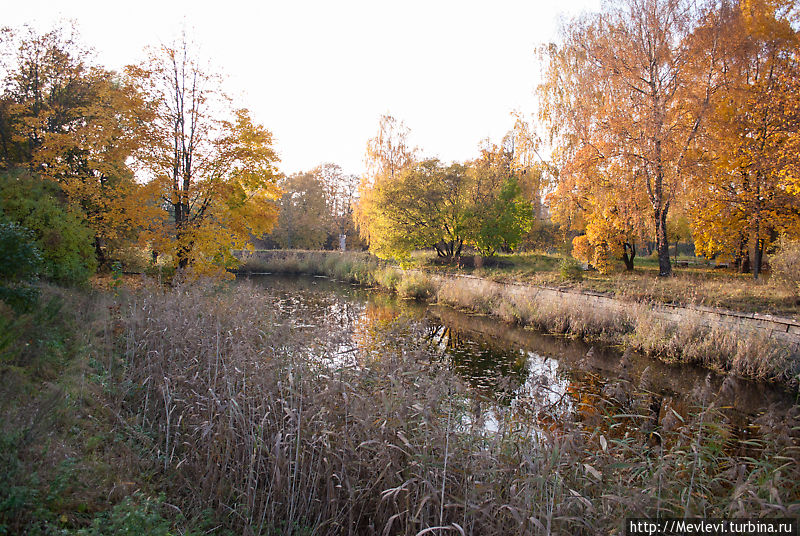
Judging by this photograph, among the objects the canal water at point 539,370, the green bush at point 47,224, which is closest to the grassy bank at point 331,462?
the canal water at point 539,370

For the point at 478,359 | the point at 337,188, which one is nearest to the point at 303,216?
the point at 337,188

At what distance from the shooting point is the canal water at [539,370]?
13.4 ft

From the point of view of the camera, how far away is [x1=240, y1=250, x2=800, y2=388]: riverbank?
7719 mm

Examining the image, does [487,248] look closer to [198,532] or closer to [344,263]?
[344,263]

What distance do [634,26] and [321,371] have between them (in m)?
16.1

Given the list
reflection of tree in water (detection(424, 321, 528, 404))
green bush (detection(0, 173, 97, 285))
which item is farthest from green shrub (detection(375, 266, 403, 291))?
green bush (detection(0, 173, 97, 285))

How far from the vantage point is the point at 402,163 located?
1133 inches

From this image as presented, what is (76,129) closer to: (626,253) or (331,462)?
(331,462)

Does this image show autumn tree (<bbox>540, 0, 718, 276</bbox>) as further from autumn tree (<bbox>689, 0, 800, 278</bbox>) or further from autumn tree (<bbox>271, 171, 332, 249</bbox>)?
autumn tree (<bbox>271, 171, 332, 249</bbox>)

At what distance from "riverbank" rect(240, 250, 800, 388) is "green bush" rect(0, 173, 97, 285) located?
38.2ft

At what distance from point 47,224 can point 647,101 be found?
690 inches

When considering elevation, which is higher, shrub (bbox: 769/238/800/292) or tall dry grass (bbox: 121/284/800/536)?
shrub (bbox: 769/238/800/292)

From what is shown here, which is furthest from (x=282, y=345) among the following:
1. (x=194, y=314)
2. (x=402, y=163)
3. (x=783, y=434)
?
(x=402, y=163)

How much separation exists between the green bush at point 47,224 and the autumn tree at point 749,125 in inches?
673
